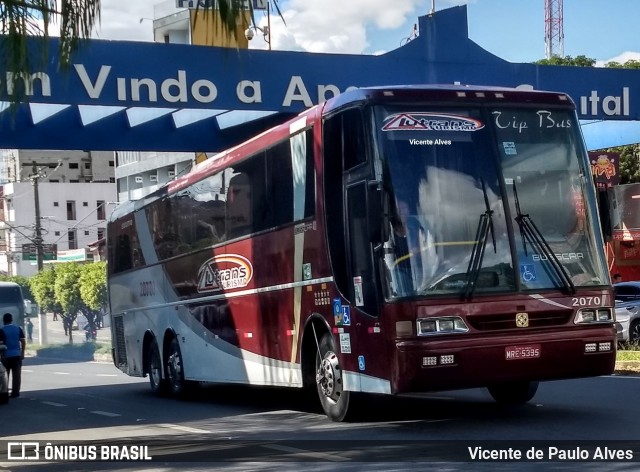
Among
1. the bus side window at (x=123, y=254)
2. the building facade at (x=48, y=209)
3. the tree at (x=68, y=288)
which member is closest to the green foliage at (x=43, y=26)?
the bus side window at (x=123, y=254)

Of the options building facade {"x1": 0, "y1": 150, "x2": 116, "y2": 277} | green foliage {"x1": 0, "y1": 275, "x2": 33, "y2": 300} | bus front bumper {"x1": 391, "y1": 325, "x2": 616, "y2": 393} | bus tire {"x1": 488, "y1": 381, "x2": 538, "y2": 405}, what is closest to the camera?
bus front bumper {"x1": 391, "y1": 325, "x2": 616, "y2": 393}

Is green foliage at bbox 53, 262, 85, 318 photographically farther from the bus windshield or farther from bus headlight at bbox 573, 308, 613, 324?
bus headlight at bbox 573, 308, 613, 324

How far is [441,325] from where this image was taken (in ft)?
35.9

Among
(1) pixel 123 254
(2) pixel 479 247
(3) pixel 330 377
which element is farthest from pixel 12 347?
(2) pixel 479 247

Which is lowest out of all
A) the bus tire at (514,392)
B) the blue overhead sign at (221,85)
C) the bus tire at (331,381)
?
the bus tire at (514,392)

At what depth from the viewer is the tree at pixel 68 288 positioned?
5891 centimetres

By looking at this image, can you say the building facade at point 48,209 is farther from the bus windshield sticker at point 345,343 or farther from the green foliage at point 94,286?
the bus windshield sticker at point 345,343

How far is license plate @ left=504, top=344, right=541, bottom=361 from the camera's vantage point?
11.1m

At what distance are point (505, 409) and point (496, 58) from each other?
8.02 meters

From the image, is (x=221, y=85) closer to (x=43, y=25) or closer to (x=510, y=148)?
(x=510, y=148)

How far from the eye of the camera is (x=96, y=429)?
14266 millimetres

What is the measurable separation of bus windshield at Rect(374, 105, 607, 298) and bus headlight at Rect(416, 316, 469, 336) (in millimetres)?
277

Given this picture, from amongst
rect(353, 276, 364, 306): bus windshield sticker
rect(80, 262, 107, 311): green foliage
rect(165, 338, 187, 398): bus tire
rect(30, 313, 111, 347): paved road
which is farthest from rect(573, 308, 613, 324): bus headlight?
rect(30, 313, 111, 347): paved road

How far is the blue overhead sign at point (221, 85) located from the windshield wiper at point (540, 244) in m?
6.38
